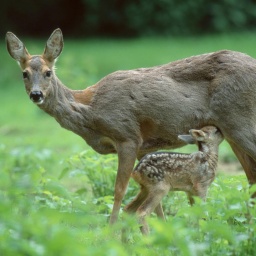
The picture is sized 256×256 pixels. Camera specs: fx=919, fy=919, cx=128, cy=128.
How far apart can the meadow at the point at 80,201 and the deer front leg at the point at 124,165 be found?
0.57 feet

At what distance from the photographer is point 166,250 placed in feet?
22.4

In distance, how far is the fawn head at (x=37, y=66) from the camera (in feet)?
28.9

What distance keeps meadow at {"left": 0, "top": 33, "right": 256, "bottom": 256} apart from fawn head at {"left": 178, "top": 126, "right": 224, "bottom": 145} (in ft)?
1.31

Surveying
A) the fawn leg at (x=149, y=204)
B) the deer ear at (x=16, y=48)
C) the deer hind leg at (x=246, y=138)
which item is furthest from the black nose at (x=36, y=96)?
the deer hind leg at (x=246, y=138)

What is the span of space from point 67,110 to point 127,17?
740 inches

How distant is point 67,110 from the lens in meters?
9.05

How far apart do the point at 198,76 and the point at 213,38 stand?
56.2 feet

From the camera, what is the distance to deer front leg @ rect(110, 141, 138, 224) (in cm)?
874

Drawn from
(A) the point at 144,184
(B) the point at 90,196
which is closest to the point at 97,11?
(B) the point at 90,196

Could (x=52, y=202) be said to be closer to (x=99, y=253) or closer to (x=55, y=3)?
(x=99, y=253)

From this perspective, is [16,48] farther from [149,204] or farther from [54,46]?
[149,204]

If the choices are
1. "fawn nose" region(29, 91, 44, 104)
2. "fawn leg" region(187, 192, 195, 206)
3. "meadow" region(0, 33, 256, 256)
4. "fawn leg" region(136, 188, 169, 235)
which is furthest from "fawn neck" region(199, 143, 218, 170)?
"fawn nose" region(29, 91, 44, 104)

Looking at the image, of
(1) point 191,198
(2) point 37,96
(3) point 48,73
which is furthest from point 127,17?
(1) point 191,198

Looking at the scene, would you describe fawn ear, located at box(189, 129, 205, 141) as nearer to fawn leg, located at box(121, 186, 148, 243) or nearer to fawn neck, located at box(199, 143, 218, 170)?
fawn neck, located at box(199, 143, 218, 170)
